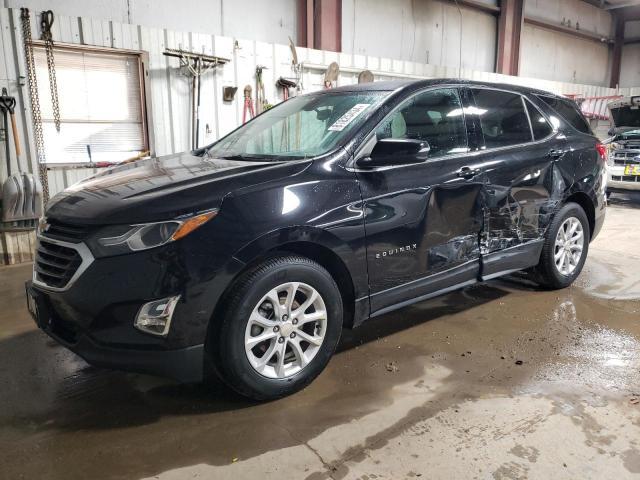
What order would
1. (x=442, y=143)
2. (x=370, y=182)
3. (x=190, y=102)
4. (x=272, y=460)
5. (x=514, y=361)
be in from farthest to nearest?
1. (x=190, y=102)
2. (x=442, y=143)
3. (x=514, y=361)
4. (x=370, y=182)
5. (x=272, y=460)

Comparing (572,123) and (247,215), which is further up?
(572,123)

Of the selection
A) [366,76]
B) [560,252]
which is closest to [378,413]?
[560,252]

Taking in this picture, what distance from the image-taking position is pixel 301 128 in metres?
2.98

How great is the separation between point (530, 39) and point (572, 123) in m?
10.3

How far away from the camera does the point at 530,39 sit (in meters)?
12.7

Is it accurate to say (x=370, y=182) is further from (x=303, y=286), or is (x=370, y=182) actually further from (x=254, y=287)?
(x=254, y=287)

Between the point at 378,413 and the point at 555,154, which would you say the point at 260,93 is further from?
the point at 378,413

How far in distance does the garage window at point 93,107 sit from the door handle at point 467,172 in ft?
13.8

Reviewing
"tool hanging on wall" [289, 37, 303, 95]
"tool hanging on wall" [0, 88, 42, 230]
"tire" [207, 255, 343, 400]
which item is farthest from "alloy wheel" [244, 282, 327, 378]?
"tool hanging on wall" [289, 37, 303, 95]

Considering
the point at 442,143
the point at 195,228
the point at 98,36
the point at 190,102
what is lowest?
the point at 195,228

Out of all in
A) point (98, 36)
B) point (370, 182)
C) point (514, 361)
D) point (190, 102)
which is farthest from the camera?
point (190, 102)

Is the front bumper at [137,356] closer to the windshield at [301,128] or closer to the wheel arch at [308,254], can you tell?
the wheel arch at [308,254]

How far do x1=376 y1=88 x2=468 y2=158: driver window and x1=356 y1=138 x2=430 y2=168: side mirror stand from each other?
0.20 metres

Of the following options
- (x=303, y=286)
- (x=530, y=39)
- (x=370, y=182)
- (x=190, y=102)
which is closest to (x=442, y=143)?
(x=370, y=182)
